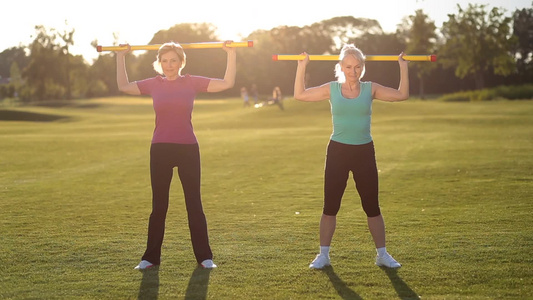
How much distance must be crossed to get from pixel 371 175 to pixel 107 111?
2665 inches

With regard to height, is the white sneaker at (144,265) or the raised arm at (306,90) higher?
the raised arm at (306,90)

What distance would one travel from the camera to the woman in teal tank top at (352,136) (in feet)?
23.6

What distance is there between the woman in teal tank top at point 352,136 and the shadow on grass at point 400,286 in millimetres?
159

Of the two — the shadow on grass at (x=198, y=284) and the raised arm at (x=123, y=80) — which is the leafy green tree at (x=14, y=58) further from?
the shadow on grass at (x=198, y=284)

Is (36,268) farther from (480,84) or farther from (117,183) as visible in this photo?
(480,84)

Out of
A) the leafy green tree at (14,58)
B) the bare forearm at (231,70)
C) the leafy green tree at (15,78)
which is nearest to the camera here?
the bare forearm at (231,70)

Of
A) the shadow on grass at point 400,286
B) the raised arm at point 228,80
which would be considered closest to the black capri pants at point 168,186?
the raised arm at point 228,80

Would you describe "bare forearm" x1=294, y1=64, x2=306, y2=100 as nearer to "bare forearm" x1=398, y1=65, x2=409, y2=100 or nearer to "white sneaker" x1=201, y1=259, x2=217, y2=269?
"bare forearm" x1=398, y1=65, x2=409, y2=100

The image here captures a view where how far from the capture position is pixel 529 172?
1620cm

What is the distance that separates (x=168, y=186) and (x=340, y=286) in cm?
202

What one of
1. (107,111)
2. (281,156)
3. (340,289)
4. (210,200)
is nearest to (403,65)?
(340,289)

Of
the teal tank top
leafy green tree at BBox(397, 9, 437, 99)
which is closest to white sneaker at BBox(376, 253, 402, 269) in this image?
the teal tank top

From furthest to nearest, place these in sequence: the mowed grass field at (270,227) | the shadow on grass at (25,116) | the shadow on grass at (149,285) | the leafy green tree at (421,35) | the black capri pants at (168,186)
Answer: the leafy green tree at (421,35) → the shadow on grass at (25,116) → the black capri pants at (168,186) → the mowed grass field at (270,227) → the shadow on grass at (149,285)

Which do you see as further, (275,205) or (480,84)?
(480,84)
